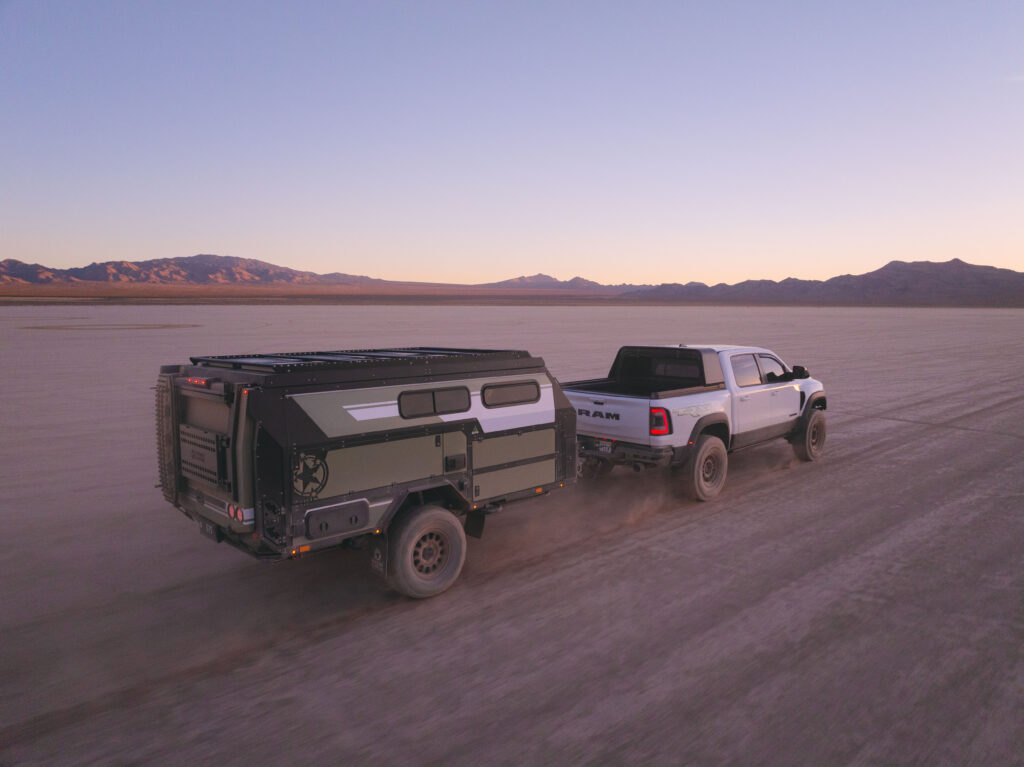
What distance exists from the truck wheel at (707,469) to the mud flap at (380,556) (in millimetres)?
4325

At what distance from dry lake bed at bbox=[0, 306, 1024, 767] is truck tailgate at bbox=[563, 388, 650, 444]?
92 centimetres

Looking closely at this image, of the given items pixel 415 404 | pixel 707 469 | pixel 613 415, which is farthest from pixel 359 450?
pixel 707 469

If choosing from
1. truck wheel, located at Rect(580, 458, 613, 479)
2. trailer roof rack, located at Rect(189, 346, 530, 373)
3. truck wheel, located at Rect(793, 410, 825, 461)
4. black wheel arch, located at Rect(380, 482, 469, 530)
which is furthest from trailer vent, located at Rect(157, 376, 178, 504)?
truck wheel, located at Rect(793, 410, 825, 461)

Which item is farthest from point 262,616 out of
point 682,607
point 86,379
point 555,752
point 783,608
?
point 86,379

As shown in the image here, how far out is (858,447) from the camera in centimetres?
1159

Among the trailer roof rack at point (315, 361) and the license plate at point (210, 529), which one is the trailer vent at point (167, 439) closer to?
the trailer roof rack at point (315, 361)

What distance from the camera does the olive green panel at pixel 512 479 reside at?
20.7 feet

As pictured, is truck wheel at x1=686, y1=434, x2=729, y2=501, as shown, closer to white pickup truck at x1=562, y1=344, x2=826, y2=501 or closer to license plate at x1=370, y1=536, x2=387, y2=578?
white pickup truck at x1=562, y1=344, x2=826, y2=501

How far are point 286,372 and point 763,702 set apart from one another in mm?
4037

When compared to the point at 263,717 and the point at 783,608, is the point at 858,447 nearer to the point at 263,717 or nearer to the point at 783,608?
the point at 783,608

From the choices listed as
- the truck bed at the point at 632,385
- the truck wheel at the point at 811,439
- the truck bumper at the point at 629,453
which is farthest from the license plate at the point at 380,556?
the truck wheel at the point at 811,439

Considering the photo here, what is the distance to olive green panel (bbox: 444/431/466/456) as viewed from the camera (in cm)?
599

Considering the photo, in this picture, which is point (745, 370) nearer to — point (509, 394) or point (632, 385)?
point (632, 385)

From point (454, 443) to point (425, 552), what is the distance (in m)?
1.00
